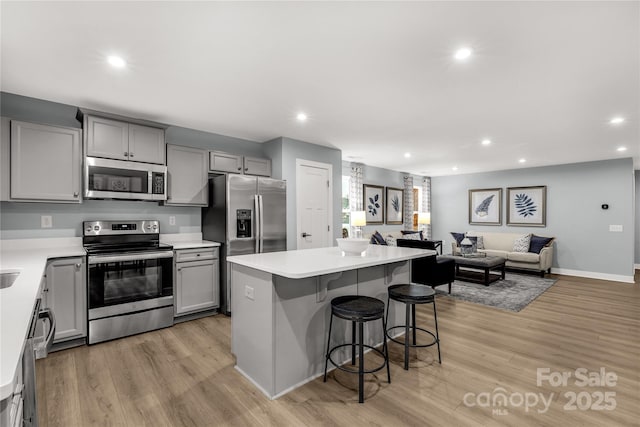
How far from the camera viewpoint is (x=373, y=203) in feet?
24.2

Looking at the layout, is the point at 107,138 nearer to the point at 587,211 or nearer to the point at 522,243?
the point at 522,243

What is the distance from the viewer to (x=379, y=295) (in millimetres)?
3066

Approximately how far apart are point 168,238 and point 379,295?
9.23 feet

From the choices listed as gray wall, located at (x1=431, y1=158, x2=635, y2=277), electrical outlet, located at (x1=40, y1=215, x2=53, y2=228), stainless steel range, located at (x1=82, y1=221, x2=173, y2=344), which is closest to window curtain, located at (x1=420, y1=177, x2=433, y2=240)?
gray wall, located at (x1=431, y1=158, x2=635, y2=277)

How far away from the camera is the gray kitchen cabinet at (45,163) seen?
2.90 metres

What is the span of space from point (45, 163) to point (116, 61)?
1447mm

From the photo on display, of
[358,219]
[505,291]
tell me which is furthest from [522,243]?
[358,219]

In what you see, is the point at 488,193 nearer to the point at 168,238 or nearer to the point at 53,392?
the point at 168,238

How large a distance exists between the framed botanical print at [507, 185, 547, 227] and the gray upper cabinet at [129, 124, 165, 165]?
7661 mm

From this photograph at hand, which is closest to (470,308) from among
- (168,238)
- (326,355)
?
(326,355)

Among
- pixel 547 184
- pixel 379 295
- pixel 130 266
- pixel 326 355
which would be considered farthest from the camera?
pixel 547 184

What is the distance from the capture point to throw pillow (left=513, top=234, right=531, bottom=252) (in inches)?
270

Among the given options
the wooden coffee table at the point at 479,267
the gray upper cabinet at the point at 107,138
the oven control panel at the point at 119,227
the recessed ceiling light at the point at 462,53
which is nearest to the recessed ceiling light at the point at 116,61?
the gray upper cabinet at the point at 107,138

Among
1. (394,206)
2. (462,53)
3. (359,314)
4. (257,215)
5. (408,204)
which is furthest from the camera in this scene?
(408,204)
